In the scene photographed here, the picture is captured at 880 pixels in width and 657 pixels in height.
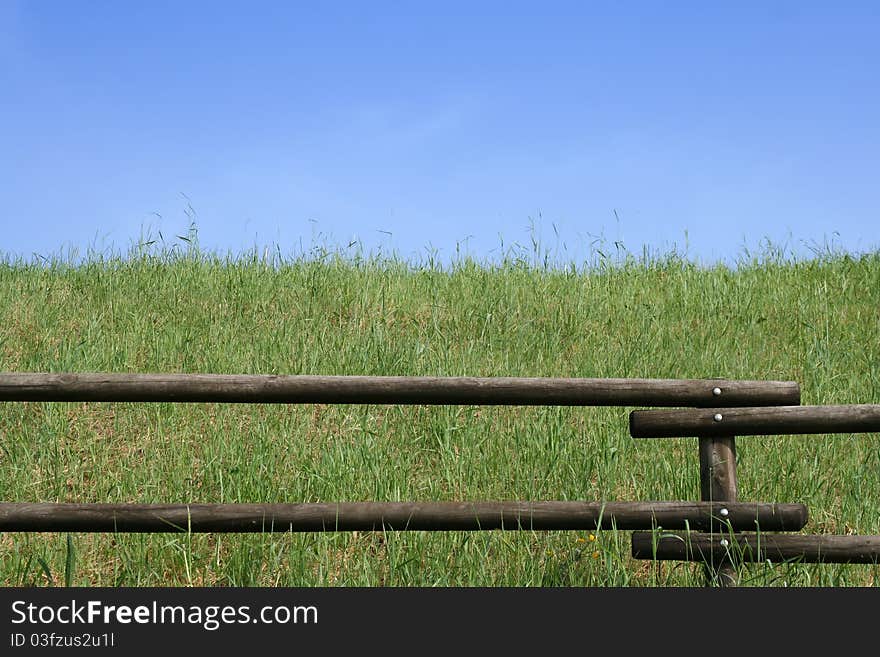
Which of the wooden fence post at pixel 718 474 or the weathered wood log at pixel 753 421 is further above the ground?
the weathered wood log at pixel 753 421

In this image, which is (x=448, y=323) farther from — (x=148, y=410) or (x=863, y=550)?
(x=863, y=550)

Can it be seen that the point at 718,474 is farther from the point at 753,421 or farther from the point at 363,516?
the point at 363,516

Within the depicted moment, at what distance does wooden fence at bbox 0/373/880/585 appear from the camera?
3.63m

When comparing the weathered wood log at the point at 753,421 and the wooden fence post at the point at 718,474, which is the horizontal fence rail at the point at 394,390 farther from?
the wooden fence post at the point at 718,474

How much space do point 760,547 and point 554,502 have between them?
107cm

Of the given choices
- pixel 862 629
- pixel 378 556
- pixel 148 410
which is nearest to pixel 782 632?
pixel 862 629

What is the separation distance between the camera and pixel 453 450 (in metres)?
5.32

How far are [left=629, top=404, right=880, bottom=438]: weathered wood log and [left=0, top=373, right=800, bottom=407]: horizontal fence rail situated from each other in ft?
0.20

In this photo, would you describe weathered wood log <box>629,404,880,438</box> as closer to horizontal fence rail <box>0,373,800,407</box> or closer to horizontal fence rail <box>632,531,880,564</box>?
horizontal fence rail <box>0,373,800,407</box>

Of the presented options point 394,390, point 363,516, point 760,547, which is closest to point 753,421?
point 760,547

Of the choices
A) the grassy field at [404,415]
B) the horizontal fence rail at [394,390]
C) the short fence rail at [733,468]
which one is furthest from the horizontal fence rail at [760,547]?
the horizontal fence rail at [394,390]

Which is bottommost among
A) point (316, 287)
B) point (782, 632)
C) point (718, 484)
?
point (782, 632)

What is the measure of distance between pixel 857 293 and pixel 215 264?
8.06 m

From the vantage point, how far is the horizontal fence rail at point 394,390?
3.71 meters
